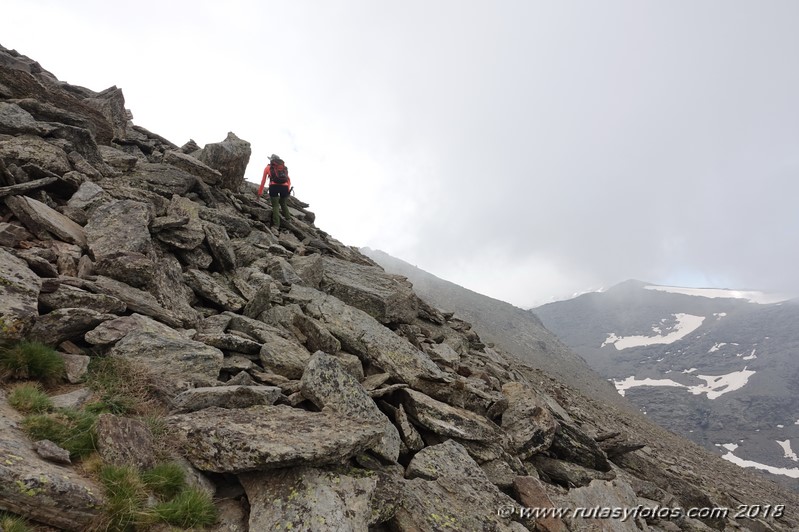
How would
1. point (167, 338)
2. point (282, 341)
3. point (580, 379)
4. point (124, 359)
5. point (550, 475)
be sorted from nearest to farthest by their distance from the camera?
point (124, 359) < point (167, 338) < point (282, 341) < point (550, 475) < point (580, 379)

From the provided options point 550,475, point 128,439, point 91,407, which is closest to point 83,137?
point 91,407

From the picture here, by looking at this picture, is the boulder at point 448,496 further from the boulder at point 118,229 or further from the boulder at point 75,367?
the boulder at point 118,229

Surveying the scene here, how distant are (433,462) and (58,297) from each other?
30.3 ft

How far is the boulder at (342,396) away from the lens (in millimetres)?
8875

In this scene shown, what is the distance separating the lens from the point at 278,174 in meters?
23.8

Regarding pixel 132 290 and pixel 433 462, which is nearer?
pixel 433 462

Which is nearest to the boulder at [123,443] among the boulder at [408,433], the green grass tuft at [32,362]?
the green grass tuft at [32,362]

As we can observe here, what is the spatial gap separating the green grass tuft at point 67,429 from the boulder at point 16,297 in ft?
6.23

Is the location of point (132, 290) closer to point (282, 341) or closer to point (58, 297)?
point (58, 297)

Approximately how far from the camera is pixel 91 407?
6531mm

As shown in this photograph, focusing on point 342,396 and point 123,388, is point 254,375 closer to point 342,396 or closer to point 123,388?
point 342,396

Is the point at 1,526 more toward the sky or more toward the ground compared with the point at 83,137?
more toward the ground

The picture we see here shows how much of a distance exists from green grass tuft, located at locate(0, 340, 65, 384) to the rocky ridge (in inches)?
10.8

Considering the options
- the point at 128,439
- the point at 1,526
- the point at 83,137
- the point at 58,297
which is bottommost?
the point at 1,526
